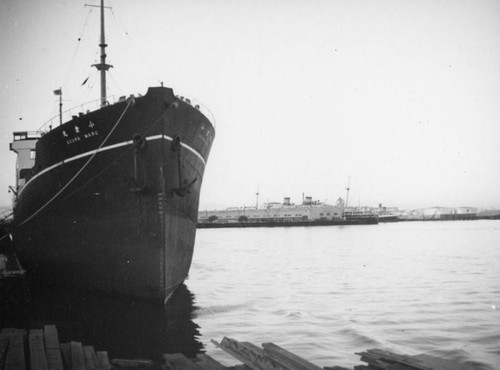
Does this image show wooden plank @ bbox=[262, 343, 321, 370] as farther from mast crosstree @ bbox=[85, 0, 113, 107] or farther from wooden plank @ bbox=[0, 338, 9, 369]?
mast crosstree @ bbox=[85, 0, 113, 107]

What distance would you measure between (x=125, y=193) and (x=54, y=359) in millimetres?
6008

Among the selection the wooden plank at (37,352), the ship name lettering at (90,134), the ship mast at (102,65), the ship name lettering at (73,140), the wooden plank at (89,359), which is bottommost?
the wooden plank at (89,359)

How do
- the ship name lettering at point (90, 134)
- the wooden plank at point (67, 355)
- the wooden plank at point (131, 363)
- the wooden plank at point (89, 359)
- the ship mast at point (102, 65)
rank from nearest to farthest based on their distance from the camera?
the wooden plank at point (89, 359) < the wooden plank at point (67, 355) < the wooden plank at point (131, 363) < the ship name lettering at point (90, 134) < the ship mast at point (102, 65)

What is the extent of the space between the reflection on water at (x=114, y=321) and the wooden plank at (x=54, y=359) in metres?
1.92

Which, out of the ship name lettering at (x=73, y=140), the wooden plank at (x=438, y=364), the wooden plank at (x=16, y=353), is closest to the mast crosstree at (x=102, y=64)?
the ship name lettering at (x=73, y=140)

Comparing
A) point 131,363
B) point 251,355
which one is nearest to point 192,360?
point 251,355

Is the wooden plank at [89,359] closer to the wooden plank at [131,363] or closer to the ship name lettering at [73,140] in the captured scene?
the wooden plank at [131,363]

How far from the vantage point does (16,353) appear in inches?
233

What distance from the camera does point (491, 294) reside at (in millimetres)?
14188

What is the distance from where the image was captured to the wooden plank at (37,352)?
5.36 metres

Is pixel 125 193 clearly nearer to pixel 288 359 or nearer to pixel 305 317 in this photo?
pixel 305 317

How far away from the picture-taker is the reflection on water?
8.41 m

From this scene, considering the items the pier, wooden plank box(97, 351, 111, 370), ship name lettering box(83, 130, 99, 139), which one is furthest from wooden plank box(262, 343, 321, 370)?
ship name lettering box(83, 130, 99, 139)

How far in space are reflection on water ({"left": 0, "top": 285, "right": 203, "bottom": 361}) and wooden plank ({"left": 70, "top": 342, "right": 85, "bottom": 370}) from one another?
5.28ft
